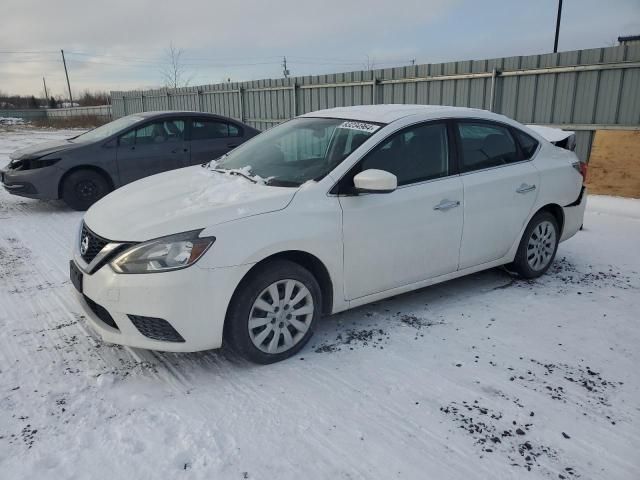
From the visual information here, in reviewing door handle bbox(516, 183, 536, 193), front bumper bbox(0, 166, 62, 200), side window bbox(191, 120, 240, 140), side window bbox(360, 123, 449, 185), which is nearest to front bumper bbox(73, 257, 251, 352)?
side window bbox(360, 123, 449, 185)

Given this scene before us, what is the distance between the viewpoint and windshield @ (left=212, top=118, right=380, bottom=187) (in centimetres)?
373

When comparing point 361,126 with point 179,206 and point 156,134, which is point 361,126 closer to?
point 179,206

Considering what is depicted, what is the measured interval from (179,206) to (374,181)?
131 centimetres

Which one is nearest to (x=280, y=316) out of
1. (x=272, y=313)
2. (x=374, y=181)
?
(x=272, y=313)

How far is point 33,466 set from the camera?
2.42 meters

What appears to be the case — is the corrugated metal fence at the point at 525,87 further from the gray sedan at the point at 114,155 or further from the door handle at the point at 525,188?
the door handle at the point at 525,188

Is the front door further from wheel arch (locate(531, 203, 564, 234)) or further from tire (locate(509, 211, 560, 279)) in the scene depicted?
wheel arch (locate(531, 203, 564, 234))

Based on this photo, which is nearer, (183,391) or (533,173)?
(183,391)

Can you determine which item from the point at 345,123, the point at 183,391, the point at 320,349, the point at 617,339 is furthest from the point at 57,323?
the point at 617,339

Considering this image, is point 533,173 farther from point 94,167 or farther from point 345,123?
point 94,167

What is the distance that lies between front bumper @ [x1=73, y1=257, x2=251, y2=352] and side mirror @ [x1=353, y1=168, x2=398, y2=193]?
3.16 feet

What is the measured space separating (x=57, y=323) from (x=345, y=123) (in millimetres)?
2775

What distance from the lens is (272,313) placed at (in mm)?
3318

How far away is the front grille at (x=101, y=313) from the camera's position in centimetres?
319
